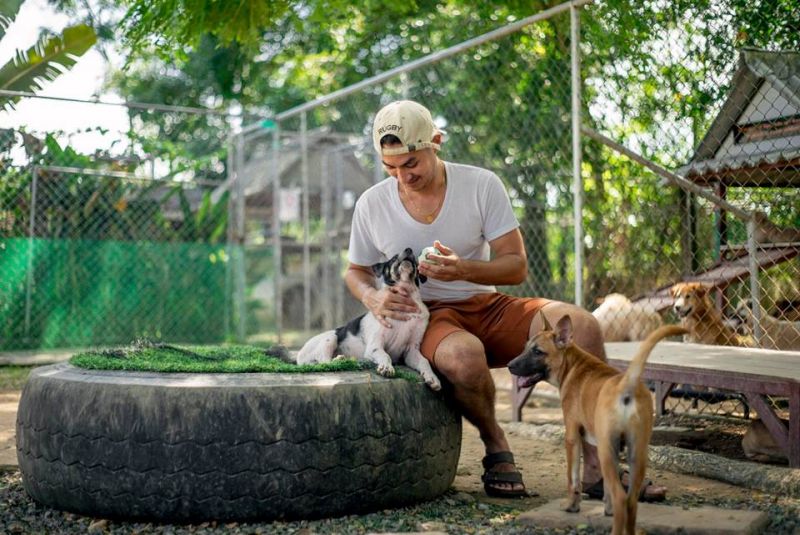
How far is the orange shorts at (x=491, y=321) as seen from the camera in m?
4.09

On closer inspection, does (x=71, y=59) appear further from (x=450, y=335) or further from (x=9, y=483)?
(x=450, y=335)

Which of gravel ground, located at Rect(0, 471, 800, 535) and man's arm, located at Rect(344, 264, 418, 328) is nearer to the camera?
gravel ground, located at Rect(0, 471, 800, 535)

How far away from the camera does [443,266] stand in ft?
12.6

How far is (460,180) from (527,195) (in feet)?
15.6

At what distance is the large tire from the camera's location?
328 centimetres

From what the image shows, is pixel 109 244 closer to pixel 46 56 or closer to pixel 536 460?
pixel 46 56

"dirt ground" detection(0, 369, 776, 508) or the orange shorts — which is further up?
the orange shorts

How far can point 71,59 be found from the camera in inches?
385

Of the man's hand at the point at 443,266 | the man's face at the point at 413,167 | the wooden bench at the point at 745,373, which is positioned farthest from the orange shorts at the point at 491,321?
the wooden bench at the point at 745,373

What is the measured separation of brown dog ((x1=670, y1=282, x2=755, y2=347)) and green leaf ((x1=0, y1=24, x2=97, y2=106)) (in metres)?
7.12

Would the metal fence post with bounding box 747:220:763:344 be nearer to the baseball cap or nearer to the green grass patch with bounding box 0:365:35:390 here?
the baseball cap

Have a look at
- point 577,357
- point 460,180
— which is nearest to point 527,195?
Answer: point 460,180

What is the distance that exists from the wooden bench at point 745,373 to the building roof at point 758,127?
109cm

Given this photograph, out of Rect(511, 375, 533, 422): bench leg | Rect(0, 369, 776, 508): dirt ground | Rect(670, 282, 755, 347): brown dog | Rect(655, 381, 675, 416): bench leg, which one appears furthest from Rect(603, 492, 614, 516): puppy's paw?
Rect(511, 375, 533, 422): bench leg
